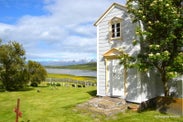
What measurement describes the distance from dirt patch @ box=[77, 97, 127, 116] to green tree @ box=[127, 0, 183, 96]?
312cm

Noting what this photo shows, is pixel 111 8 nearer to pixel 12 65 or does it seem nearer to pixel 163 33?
pixel 163 33

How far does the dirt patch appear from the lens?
1424 cm

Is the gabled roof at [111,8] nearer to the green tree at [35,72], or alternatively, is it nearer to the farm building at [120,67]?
the farm building at [120,67]

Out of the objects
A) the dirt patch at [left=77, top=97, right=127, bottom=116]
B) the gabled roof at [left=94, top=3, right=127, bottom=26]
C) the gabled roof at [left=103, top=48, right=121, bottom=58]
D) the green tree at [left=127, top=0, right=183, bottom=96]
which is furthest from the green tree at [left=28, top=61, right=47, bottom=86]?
the green tree at [left=127, top=0, right=183, bottom=96]

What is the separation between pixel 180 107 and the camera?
45.1ft

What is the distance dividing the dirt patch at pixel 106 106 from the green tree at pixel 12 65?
1557 cm

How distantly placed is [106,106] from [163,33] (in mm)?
5945

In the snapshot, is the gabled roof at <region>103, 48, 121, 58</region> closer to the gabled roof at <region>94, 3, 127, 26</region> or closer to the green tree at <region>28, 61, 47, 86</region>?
the gabled roof at <region>94, 3, 127, 26</region>

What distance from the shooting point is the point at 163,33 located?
14039 mm

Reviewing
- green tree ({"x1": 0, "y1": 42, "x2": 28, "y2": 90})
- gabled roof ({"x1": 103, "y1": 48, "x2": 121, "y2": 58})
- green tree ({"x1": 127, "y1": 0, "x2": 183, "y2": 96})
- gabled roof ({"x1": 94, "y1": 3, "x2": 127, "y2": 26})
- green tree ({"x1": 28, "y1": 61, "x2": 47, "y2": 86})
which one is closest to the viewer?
green tree ({"x1": 127, "y1": 0, "x2": 183, "y2": 96})

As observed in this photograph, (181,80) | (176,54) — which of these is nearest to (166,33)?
(176,54)

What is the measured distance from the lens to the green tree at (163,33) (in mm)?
13188

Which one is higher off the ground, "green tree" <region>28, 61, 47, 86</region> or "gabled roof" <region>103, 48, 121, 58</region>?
"gabled roof" <region>103, 48, 121, 58</region>

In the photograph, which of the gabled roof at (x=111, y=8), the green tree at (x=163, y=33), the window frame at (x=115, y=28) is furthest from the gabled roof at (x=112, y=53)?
the gabled roof at (x=111, y=8)
